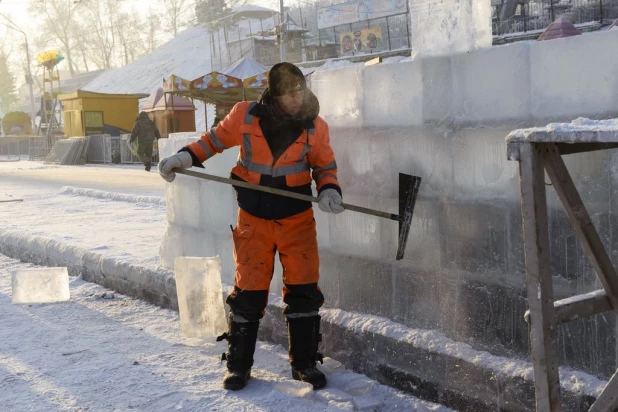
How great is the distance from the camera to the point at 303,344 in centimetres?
350

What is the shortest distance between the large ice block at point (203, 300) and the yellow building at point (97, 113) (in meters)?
25.6

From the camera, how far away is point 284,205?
341cm

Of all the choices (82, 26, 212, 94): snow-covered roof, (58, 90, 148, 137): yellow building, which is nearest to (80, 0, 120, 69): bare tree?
(82, 26, 212, 94): snow-covered roof

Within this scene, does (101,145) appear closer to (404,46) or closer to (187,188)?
(404,46)

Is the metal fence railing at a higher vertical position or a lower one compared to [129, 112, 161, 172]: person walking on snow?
higher

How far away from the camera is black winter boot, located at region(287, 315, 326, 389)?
3480 millimetres

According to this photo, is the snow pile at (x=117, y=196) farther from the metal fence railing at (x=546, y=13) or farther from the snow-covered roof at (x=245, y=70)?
the metal fence railing at (x=546, y=13)

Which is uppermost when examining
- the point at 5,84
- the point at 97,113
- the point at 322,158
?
the point at 5,84

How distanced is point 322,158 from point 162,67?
226 feet

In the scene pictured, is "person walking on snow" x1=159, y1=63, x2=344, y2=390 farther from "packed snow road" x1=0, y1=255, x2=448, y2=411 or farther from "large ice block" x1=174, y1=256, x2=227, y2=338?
"large ice block" x1=174, y1=256, x2=227, y2=338

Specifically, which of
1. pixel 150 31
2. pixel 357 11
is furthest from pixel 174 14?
pixel 357 11

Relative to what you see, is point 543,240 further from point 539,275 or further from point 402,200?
point 402,200

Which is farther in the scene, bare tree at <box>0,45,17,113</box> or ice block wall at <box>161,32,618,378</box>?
bare tree at <box>0,45,17,113</box>

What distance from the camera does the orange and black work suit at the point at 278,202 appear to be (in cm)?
340
